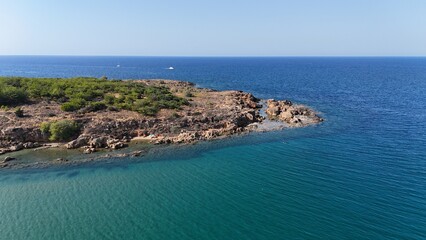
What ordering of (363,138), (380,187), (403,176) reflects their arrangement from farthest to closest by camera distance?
(363,138), (403,176), (380,187)

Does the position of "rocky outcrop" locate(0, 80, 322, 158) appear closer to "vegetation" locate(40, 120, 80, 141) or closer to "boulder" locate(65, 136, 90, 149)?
"boulder" locate(65, 136, 90, 149)

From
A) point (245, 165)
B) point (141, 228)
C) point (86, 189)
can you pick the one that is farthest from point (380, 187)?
point (86, 189)

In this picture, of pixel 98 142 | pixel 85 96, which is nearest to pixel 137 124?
pixel 98 142

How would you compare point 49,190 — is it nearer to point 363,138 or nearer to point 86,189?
point 86,189

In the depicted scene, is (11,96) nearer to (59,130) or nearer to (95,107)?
(95,107)

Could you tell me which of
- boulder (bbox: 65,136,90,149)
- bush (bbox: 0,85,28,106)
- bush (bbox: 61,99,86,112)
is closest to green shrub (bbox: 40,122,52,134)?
boulder (bbox: 65,136,90,149)

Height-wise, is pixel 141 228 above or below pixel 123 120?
below
